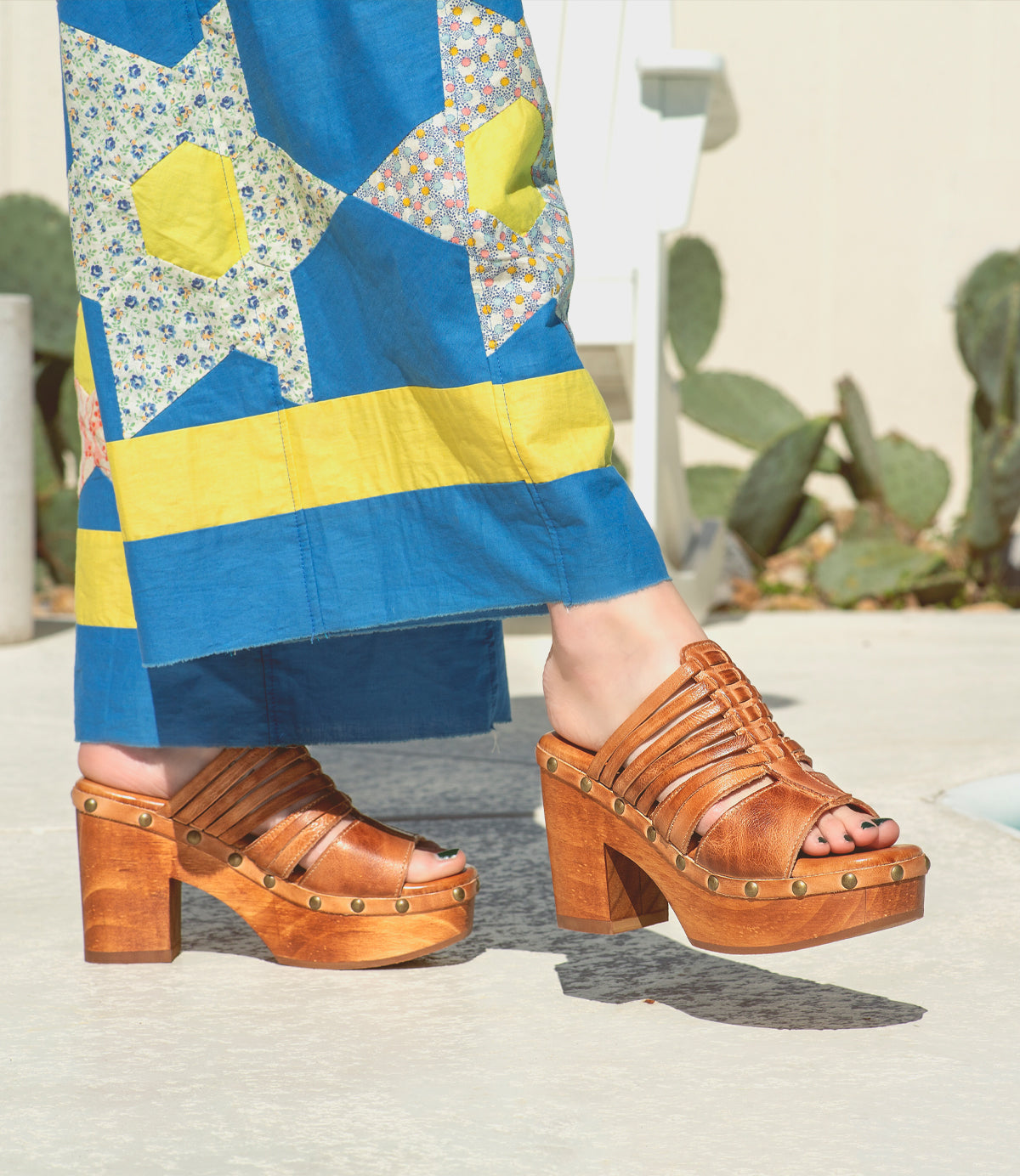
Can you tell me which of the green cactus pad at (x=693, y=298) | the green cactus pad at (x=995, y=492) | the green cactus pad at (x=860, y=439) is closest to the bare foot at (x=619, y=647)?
the green cactus pad at (x=995, y=492)

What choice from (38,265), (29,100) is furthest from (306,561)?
(29,100)

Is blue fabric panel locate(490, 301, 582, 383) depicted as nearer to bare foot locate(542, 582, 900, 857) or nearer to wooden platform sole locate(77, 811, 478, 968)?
bare foot locate(542, 582, 900, 857)

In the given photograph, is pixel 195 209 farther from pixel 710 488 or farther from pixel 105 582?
pixel 710 488

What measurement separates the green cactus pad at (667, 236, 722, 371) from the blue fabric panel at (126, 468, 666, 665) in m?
2.83

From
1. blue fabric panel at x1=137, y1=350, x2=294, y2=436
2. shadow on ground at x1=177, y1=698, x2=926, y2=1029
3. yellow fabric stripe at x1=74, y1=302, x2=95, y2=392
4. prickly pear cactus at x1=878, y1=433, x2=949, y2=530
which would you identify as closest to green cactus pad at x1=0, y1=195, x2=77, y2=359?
prickly pear cactus at x1=878, y1=433, x2=949, y2=530

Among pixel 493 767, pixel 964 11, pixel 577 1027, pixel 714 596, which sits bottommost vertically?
pixel 714 596

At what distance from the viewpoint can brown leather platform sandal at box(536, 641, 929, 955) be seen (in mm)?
624

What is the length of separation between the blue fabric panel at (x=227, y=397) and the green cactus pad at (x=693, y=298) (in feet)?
9.18

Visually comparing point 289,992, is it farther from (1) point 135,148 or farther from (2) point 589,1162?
(1) point 135,148

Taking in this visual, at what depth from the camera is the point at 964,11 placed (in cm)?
352

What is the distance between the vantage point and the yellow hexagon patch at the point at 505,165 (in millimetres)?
672

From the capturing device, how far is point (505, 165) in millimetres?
678

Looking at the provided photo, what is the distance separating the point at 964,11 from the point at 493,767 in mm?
2988

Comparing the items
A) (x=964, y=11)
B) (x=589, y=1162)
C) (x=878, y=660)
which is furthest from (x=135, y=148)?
(x=964, y=11)
